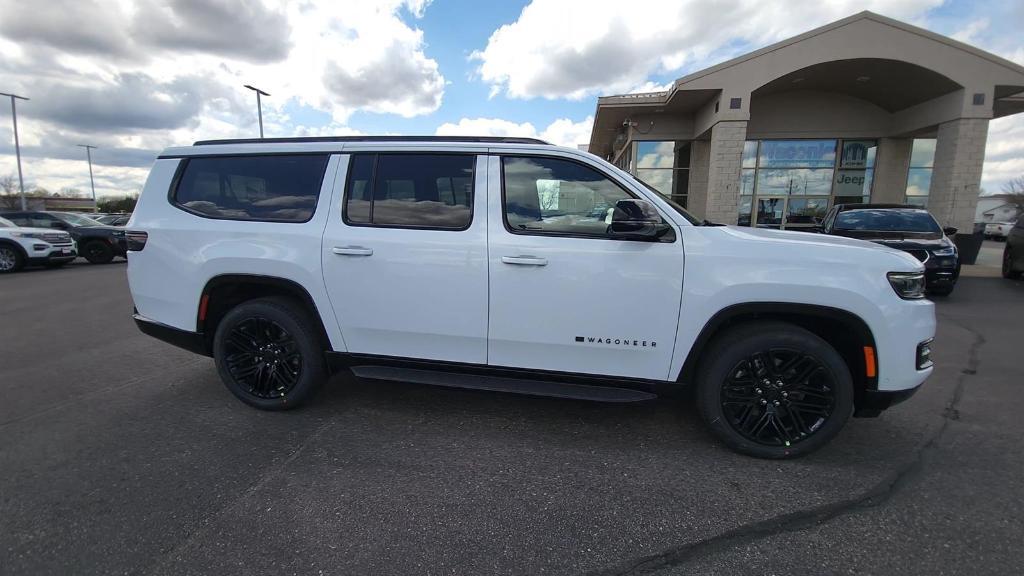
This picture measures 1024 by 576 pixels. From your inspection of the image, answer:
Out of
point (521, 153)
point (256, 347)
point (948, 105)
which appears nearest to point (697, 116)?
point (948, 105)

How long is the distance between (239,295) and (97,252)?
50.4ft

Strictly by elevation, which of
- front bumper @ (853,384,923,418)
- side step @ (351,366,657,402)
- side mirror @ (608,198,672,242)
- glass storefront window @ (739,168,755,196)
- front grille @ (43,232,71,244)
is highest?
glass storefront window @ (739,168,755,196)

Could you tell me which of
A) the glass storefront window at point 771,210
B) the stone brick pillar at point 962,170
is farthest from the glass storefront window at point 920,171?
the glass storefront window at point 771,210

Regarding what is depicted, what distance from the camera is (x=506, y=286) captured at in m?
2.97

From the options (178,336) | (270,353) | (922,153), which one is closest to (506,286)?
(270,353)

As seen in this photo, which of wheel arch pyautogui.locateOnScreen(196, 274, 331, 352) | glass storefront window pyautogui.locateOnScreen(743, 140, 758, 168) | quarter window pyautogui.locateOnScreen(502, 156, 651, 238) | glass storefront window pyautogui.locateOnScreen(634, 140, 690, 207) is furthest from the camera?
glass storefront window pyautogui.locateOnScreen(634, 140, 690, 207)

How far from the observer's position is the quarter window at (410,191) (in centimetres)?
314

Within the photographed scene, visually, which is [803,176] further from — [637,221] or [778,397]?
[637,221]

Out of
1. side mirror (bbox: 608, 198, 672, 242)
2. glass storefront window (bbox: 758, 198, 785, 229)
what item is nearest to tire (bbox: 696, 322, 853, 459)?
side mirror (bbox: 608, 198, 672, 242)

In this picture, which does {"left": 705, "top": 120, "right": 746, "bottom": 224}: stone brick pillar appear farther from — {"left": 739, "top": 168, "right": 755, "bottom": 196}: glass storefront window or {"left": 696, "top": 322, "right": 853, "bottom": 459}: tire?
{"left": 696, "top": 322, "right": 853, "bottom": 459}: tire

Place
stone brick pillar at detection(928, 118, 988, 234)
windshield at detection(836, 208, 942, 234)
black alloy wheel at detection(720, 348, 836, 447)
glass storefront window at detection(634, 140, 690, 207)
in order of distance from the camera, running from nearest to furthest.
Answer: black alloy wheel at detection(720, 348, 836, 447)
windshield at detection(836, 208, 942, 234)
stone brick pillar at detection(928, 118, 988, 234)
glass storefront window at detection(634, 140, 690, 207)

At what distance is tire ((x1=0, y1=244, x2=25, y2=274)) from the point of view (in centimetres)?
1206

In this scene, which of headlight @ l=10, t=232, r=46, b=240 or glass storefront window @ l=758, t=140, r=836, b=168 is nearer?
headlight @ l=10, t=232, r=46, b=240

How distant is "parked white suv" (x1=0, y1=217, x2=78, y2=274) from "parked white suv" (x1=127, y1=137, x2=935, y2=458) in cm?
1299
